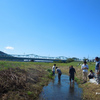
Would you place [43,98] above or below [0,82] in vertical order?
below

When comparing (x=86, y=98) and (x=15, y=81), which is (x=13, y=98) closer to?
(x=15, y=81)

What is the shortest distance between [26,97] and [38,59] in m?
98.6

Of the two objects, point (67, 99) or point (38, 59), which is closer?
point (67, 99)

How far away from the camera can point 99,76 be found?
771 cm

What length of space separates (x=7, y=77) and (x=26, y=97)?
7.11 ft

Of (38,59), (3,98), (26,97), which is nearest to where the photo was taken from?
(3,98)

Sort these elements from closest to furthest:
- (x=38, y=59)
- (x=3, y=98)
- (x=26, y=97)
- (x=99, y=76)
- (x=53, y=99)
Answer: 1. (x=3, y=98)
2. (x=26, y=97)
3. (x=53, y=99)
4. (x=99, y=76)
5. (x=38, y=59)

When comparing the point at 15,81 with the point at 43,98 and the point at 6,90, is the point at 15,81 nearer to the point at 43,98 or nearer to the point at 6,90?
the point at 6,90

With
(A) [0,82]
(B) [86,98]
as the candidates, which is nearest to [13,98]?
Result: (A) [0,82]

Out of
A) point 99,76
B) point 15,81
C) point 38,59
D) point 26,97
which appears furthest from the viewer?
point 38,59

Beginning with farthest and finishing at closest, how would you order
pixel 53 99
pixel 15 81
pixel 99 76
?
pixel 99 76
pixel 15 81
pixel 53 99

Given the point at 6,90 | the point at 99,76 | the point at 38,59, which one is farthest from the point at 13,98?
the point at 38,59

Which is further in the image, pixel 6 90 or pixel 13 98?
pixel 6 90

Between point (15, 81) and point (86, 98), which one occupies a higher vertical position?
point (15, 81)
